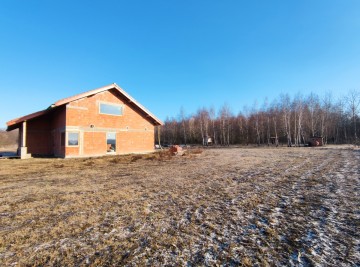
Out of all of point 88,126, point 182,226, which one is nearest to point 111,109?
point 88,126

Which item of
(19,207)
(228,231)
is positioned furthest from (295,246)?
(19,207)

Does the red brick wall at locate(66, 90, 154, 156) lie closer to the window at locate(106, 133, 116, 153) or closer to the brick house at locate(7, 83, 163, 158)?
the brick house at locate(7, 83, 163, 158)

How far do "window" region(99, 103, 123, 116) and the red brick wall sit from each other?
1.07 feet

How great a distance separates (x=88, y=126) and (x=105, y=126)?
1.58 m

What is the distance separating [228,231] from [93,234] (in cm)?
229

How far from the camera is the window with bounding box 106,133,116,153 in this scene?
18320mm

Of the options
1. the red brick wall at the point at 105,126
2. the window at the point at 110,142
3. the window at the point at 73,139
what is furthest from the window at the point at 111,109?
the window at the point at 73,139

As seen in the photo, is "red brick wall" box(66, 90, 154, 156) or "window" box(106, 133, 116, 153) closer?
"red brick wall" box(66, 90, 154, 156)

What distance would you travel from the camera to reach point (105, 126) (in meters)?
18.1

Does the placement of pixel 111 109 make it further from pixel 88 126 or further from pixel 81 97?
pixel 81 97

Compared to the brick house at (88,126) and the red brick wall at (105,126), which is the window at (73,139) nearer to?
the brick house at (88,126)

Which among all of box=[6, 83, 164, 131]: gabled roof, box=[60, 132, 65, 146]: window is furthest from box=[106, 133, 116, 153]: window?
box=[6, 83, 164, 131]: gabled roof

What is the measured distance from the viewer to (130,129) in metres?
20.3

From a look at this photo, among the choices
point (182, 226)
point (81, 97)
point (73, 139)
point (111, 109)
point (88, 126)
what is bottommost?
point (182, 226)
